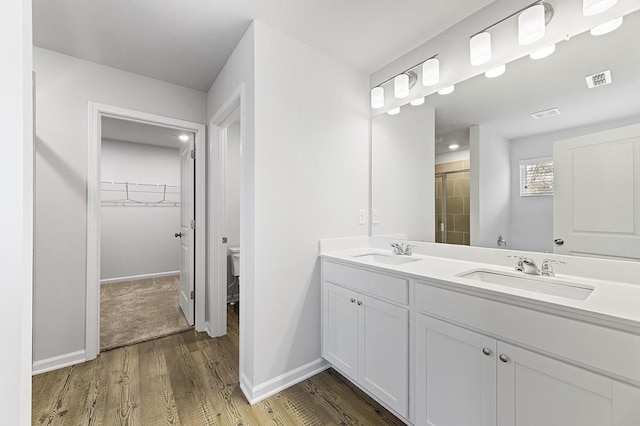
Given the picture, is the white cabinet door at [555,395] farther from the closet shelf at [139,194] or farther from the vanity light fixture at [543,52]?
the closet shelf at [139,194]

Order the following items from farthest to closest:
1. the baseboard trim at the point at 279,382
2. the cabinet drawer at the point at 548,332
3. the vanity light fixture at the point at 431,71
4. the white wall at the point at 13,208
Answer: the vanity light fixture at the point at 431,71, the baseboard trim at the point at 279,382, the cabinet drawer at the point at 548,332, the white wall at the point at 13,208

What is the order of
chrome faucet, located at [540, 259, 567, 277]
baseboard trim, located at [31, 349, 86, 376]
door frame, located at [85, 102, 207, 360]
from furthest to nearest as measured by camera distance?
door frame, located at [85, 102, 207, 360]
baseboard trim, located at [31, 349, 86, 376]
chrome faucet, located at [540, 259, 567, 277]

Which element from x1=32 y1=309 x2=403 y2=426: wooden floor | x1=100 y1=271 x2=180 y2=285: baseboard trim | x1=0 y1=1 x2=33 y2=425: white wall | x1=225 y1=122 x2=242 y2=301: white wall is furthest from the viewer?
x1=100 y1=271 x2=180 y2=285: baseboard trim

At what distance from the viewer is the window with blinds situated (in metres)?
1.45

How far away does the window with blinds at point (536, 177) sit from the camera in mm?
1454

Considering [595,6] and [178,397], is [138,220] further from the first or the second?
[595,6]

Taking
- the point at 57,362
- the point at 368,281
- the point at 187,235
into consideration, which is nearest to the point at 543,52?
the point at 368,281

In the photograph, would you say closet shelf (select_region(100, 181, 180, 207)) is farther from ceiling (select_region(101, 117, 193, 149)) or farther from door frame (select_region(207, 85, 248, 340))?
door frame (select_region(207, 85, 248, 340))

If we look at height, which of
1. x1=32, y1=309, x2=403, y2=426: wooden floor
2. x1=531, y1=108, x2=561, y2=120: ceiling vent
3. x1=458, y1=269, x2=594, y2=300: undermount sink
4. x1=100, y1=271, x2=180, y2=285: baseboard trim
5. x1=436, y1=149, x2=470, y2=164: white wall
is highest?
x1=531, y1=108, x2=561, y2=120: ceiling vent

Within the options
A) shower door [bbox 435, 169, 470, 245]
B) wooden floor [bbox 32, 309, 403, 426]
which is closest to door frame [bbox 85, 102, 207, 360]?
wooden floor [bbox 32, 309, 403, 426]

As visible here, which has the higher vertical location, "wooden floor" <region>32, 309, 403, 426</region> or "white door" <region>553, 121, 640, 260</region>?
"white door" <region>553, 121, 640, 260</region>

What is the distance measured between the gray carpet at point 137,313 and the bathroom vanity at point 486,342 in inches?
76.9

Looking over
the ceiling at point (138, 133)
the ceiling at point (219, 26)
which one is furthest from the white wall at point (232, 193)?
the ceiling at point (219, 26)

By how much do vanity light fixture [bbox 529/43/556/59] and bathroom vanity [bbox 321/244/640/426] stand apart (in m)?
1.10
